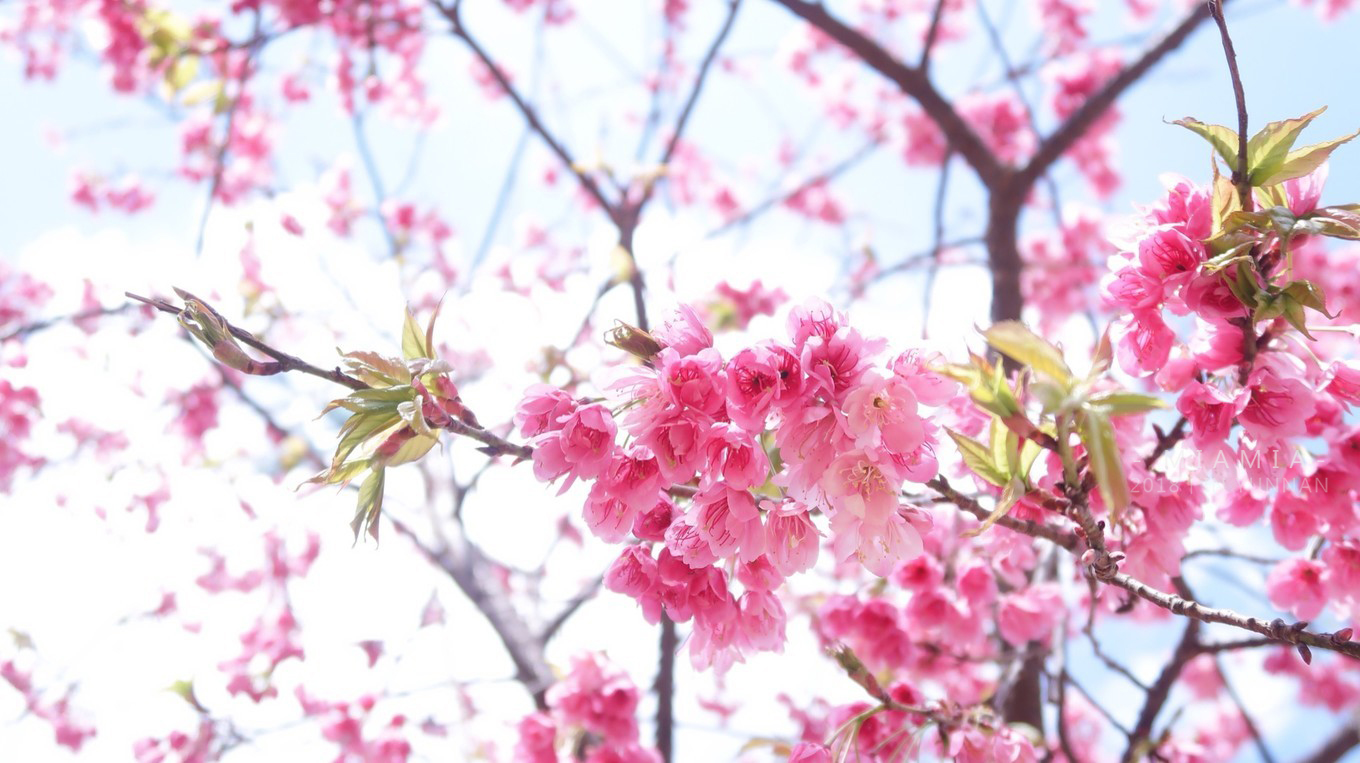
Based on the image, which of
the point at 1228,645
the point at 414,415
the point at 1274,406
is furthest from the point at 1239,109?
the point at 1228,645

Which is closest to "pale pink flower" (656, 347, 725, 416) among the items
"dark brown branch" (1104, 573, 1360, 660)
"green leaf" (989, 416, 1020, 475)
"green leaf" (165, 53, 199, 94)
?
"green leaf" (989, 416, 1020, 475)

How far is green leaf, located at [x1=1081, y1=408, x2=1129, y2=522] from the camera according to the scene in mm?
691

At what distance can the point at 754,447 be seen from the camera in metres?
0.91

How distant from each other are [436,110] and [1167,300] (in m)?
5.88

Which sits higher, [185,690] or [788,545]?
[185,690]

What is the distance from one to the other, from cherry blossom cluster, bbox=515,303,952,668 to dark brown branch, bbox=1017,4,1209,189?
2.23 m

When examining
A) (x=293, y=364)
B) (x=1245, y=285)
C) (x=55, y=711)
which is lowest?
(x=1245, y=285)

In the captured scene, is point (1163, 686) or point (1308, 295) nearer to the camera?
point (1308, 295)

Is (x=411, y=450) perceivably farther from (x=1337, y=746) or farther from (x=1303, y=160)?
(x=1337, y=746)

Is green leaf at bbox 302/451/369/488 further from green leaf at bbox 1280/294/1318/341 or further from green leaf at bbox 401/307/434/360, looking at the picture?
green leaf at bbox 1280/294/1318/341

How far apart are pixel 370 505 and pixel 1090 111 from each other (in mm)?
2833

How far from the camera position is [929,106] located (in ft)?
9.63

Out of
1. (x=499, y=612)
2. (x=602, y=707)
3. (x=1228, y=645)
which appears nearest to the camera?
(x=1228, y=645)

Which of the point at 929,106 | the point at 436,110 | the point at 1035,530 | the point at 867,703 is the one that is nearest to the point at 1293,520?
the point at 1035,530
